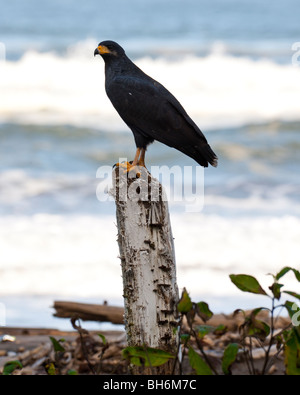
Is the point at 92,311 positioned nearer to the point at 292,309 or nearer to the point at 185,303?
the point at 185,303

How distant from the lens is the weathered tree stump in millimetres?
4160

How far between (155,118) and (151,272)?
157cm

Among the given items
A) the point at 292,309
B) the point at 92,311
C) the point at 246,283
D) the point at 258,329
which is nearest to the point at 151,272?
the point at 258,329

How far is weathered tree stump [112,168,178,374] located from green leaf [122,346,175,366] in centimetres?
86

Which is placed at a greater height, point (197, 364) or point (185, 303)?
point (185, 303)

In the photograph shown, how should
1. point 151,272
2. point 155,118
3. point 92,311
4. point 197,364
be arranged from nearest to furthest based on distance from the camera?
point 197,364
point 151,272
point 155,118
point 92,311

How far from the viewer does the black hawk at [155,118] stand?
533cm

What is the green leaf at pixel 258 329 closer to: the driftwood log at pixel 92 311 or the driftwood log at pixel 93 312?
the driftwood log at pixel 93 312

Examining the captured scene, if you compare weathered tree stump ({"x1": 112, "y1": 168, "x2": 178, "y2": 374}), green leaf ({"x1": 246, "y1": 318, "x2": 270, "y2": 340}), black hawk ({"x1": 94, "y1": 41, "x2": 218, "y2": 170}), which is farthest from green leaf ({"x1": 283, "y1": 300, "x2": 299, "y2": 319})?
black hawk ({"x1": 94, "y1": 41, "x2": 218, "y2": 170})

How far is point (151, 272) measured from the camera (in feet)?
13.7

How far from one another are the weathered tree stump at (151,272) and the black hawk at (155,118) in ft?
3.47
